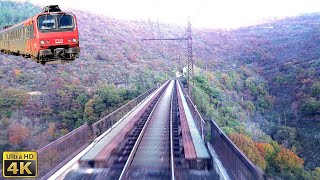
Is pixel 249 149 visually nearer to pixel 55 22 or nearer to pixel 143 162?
pixel 143 162

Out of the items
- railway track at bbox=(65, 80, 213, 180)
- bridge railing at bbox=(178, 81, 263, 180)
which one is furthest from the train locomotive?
bridge railing at bbox=(178, 81, 263, 180)

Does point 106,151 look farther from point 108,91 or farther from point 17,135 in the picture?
point 108,91

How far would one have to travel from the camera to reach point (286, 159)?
21.5 meters

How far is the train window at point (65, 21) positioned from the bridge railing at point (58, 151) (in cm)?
240

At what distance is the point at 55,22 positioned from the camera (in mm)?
7223

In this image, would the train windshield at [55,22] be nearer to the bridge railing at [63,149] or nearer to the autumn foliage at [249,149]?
the bridge railing at [63,149]

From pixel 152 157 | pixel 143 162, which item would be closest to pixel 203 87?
pixel 152 157

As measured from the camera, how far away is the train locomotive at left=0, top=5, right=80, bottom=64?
6.86 meters

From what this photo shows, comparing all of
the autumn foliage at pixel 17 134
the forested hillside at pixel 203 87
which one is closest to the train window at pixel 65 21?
the forested hillside at pixel 203 87

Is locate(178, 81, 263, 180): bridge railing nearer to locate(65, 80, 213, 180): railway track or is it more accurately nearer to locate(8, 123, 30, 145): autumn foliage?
locate(65, 80, 213, 180): railway track

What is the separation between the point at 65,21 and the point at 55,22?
18 cm

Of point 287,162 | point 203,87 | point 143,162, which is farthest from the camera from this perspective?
point 203,87

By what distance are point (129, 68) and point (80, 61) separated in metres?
9.54

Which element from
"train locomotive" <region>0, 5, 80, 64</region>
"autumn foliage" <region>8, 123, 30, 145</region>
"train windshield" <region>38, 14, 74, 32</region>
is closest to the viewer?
"train locomotive" <region>0, 5, 80, 64</region>
